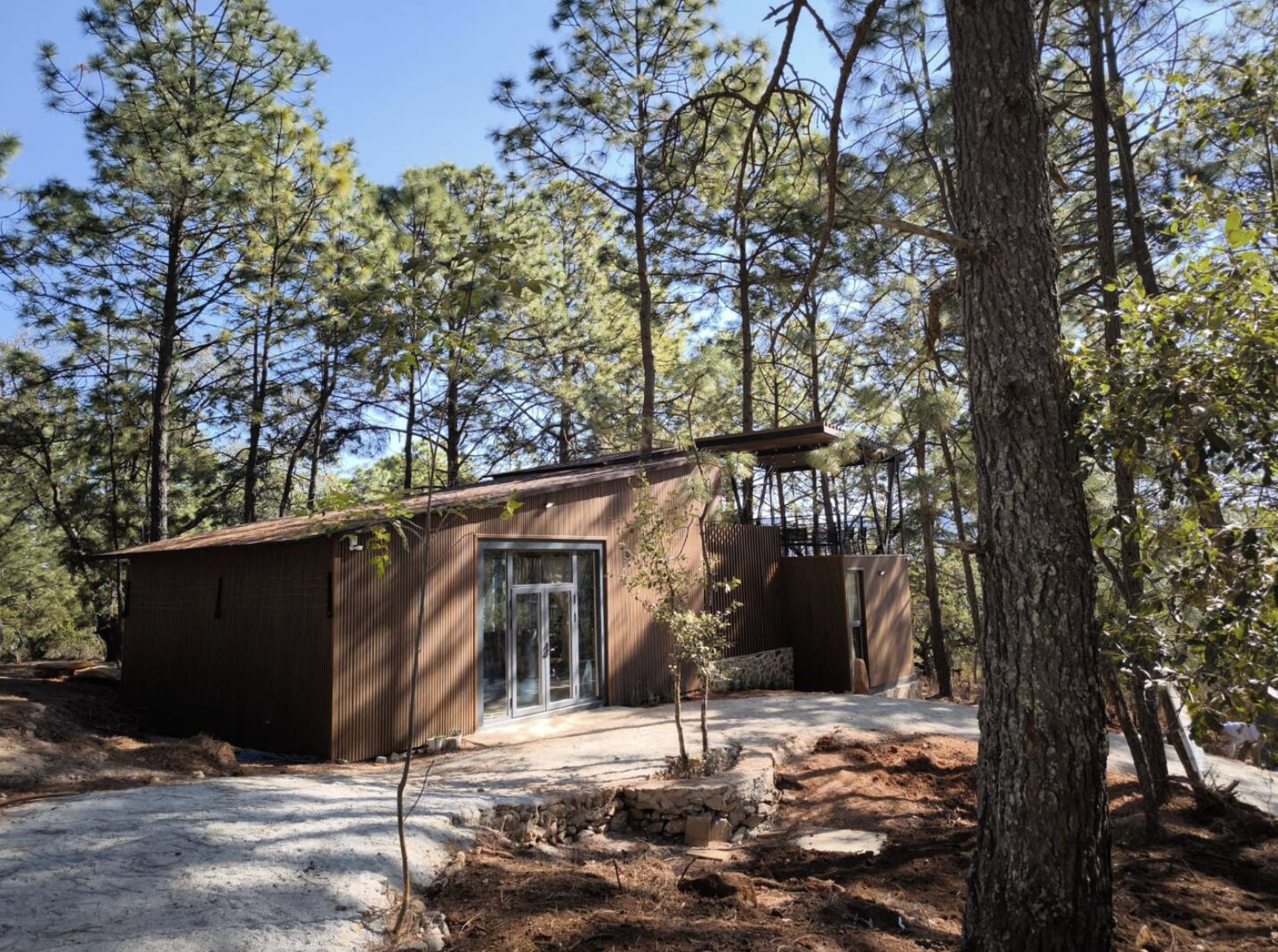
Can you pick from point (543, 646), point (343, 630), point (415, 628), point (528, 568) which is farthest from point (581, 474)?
point (343, 630)

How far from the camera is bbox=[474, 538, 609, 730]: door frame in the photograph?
30.5 feet

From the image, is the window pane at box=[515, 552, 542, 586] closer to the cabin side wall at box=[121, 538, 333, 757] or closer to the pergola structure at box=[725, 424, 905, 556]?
the cabin side wall at box=[121, 538, 333, 757]

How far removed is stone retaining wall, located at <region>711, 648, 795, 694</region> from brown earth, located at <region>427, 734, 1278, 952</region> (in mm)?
6498

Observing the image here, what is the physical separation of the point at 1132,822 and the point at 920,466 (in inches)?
309

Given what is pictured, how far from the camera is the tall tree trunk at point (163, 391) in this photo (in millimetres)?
12672

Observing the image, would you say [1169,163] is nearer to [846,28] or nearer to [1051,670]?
[846,28]

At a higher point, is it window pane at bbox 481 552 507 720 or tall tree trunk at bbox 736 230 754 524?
tall tree trunk at bbox 736 230 754 524

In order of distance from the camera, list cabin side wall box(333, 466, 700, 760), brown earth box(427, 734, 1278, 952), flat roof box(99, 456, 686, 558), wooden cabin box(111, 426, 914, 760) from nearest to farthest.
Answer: brown earth box(427, 734, 1278, 952) → cabin side wall box(333, 466, 700, 760) → wooden cabin box(111, 426, 914, 760) → flat roof box(99, 456, 686, 558)

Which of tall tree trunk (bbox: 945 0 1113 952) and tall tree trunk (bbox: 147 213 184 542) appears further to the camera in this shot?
tall tree trunk (bbox: 147 213 184 542)

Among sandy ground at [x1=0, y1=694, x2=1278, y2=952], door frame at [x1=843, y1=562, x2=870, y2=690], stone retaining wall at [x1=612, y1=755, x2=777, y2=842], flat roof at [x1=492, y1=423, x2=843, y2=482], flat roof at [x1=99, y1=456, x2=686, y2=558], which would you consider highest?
flat roof at [x1=492, y1=423, x2=843, y2=482]

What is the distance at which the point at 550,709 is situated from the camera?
10109mm

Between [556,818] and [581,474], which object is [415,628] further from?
[556,818]

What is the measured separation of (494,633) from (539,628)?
29.8 inches

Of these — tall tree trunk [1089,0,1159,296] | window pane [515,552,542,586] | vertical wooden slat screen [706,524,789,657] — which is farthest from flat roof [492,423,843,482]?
tall tree trunk [1089,0,1159,296]
